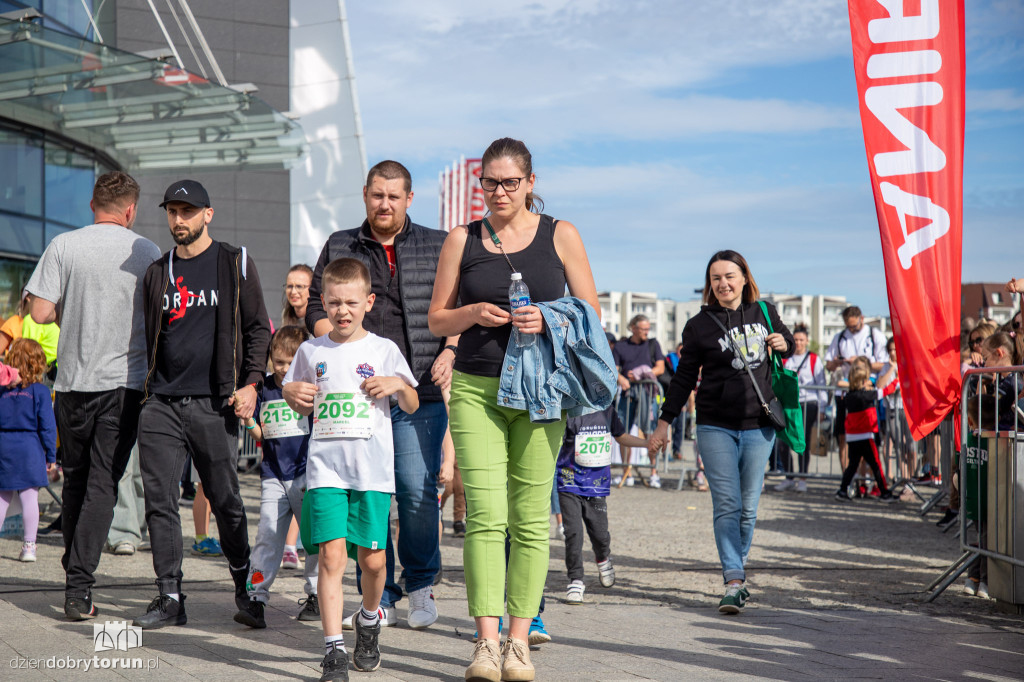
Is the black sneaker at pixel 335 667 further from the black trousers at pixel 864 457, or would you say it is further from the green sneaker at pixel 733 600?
the black trousers at pixel 864 457

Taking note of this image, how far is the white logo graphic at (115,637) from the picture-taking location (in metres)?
4.41

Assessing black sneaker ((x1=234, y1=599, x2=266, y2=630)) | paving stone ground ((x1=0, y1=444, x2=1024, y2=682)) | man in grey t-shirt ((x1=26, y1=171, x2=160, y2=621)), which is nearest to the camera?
paving stone ground ((x1=0, y1=444, x2=1024, y2=682))

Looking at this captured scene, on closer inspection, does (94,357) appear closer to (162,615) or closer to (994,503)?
(162,615)

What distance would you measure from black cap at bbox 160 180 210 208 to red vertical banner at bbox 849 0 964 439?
414cm

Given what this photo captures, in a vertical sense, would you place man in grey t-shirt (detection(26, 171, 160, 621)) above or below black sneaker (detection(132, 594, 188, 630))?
above

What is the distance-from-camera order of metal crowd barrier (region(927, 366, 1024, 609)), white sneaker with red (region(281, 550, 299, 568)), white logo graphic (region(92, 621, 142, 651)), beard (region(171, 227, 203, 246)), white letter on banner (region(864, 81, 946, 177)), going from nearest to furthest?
white logo graphic (region(92, 621, 142, 651)) < beard (region(171, 227, 203, 246)) < metal crowd barrier (region(927, 366, 1024, 609)) < white letter on banner (region(864, 81, 946, 177)) < white sneaker with red (region(281, 550, 299, 568))

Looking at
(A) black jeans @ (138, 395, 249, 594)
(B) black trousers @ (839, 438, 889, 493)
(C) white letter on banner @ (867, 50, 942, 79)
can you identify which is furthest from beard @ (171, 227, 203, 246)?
(B) black trousers @ (839, 438, 889, 493)

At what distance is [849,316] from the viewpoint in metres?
14.1

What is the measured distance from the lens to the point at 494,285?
14.0 ft

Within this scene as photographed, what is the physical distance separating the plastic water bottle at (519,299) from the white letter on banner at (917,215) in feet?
10.8

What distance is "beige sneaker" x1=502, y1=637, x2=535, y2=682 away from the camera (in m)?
3.89

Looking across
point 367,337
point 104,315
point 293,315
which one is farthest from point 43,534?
point 367,337

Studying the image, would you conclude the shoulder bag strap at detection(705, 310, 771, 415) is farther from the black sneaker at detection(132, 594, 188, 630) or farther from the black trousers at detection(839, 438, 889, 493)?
the black trousers at detection(839, 438, 889, 493)

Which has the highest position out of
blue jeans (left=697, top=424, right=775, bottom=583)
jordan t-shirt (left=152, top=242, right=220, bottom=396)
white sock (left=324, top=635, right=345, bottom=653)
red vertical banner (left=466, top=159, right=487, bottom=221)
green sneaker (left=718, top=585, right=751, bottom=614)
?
red vertical banner (left=466, top=159, right=487, bottom=221)
